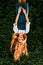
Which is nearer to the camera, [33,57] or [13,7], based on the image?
[33,57]

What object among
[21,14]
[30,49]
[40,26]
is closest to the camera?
[21,14]

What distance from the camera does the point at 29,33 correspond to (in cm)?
785

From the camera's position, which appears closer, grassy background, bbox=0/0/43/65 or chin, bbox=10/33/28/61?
chin, bbox=10/33/28/61

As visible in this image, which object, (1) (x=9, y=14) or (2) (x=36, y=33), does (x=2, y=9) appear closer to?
(1) (x=9, y=14)

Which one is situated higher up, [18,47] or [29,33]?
[29,33]

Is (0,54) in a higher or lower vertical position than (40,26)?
lower

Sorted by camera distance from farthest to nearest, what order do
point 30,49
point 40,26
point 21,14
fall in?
point 40,26 < point 30,49 < point 21,14

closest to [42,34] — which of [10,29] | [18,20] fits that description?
[10,29]

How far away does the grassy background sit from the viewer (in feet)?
23.6

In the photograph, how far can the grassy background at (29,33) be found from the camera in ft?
23.6

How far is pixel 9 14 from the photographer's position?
8203 millimetres

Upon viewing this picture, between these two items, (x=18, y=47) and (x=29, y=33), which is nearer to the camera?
(x=18, y=47)

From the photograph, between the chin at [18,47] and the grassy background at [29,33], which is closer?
the chin at [18,47]

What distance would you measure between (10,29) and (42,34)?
2.04ft
